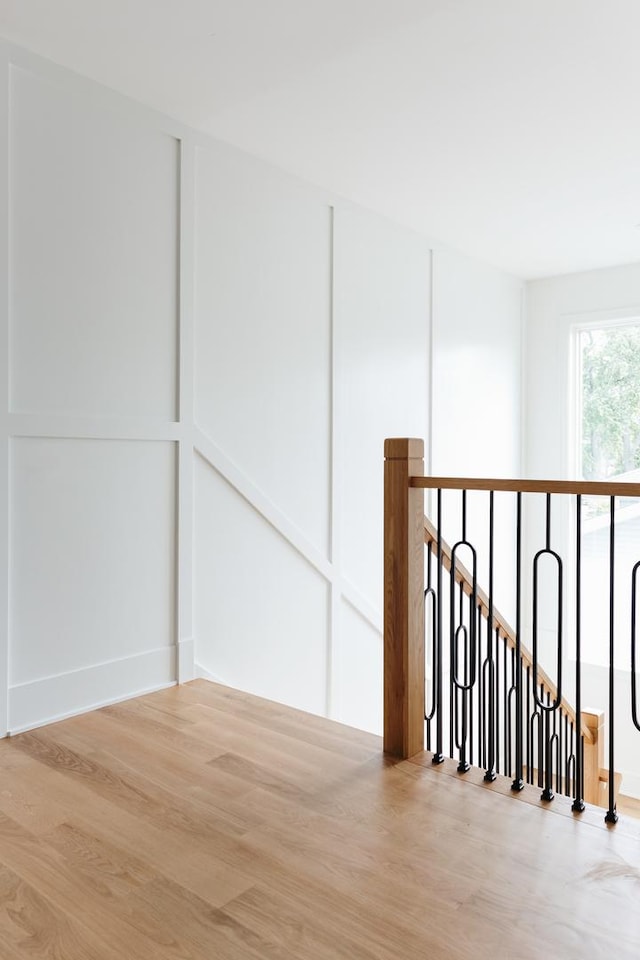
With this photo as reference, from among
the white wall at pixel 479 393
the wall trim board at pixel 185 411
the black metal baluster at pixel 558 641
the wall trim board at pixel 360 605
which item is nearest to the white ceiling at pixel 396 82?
the wall trim board at pixel 185 411

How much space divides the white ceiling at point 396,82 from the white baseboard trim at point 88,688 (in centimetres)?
222

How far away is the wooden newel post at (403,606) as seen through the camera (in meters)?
2.31

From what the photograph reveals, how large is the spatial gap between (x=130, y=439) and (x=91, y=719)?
42.0 inches

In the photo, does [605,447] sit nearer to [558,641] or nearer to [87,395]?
[558,641]

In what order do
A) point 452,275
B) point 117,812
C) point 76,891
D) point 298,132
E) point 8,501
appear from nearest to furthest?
point 76,891 → point 117,812 → point 8,501 → point 298,132 → point 452,275

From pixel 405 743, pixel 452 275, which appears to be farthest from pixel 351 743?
pixel 452 275

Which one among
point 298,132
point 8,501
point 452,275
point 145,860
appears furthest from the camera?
point 452,275

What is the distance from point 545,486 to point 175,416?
5.30 ft

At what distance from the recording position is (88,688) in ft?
8.95

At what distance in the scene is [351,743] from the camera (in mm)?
2424

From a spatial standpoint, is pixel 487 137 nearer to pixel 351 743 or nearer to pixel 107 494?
pixel 107 494

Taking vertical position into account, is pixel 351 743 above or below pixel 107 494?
below

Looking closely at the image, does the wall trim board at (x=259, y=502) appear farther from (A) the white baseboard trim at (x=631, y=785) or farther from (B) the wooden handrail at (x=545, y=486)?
(A) the white baseboard trim at (x=631, y=785)

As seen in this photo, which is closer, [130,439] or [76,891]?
[76,891]
